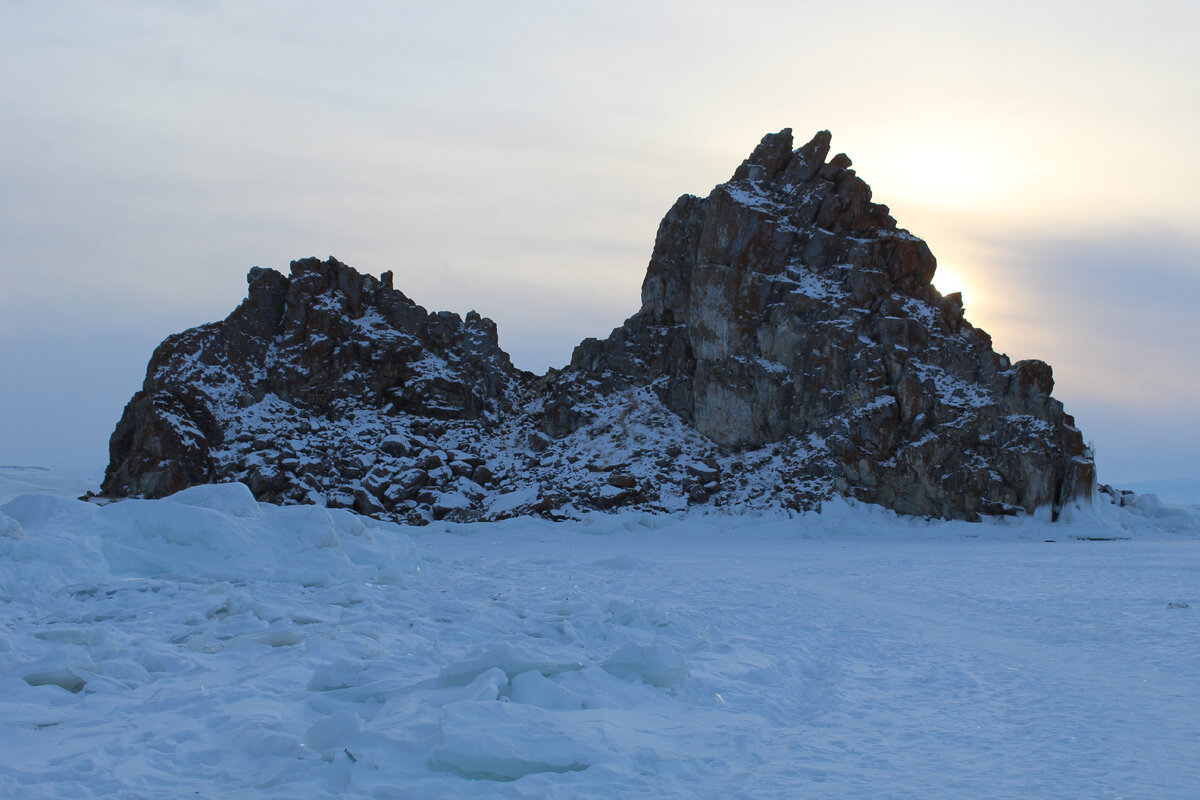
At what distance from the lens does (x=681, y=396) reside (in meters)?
42.3

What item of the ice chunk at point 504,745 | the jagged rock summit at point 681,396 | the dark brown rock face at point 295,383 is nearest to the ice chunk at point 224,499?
the ice chunk at point 504,745

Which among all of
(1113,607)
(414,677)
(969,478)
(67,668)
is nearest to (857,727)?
(414,677)

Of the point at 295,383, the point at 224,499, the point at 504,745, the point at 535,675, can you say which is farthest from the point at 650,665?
the point at 295,383

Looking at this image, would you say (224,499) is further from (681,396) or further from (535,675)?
(681,396)

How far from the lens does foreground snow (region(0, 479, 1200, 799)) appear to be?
6.17m

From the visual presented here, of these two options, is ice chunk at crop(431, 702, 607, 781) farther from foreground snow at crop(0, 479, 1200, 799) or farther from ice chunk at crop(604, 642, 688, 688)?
ice chunk at crop(604, 642, 688, 688)

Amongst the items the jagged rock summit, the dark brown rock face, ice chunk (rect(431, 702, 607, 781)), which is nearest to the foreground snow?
ice chunk (rect(431, 702, 607, 781))

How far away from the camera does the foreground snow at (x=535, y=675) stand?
6168 millimetres

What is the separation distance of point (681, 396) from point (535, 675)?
34.6 m

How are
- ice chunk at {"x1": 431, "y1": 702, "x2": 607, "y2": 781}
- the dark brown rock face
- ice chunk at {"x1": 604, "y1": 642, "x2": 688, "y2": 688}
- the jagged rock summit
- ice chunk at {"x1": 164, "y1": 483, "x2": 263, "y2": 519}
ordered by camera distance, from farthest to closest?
the dark brown rock face < the jagged rock summit < ice chunk at {"x1": 164, "y1": 483, "x2": 263, "y2": 519} < ice chunk at {"x1": 604, "y1": 642, "x2": 688, "y2": 688} < ice chunk at {"x1": 431, "y1": 702, "x2": 607, "y2": 781}

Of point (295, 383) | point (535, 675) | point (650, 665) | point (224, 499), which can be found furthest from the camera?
point (295, 383)

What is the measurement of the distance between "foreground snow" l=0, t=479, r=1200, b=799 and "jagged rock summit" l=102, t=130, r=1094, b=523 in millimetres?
17965

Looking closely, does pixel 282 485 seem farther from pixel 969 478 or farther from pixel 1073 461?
pixel 1073 461

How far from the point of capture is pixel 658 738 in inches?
280
